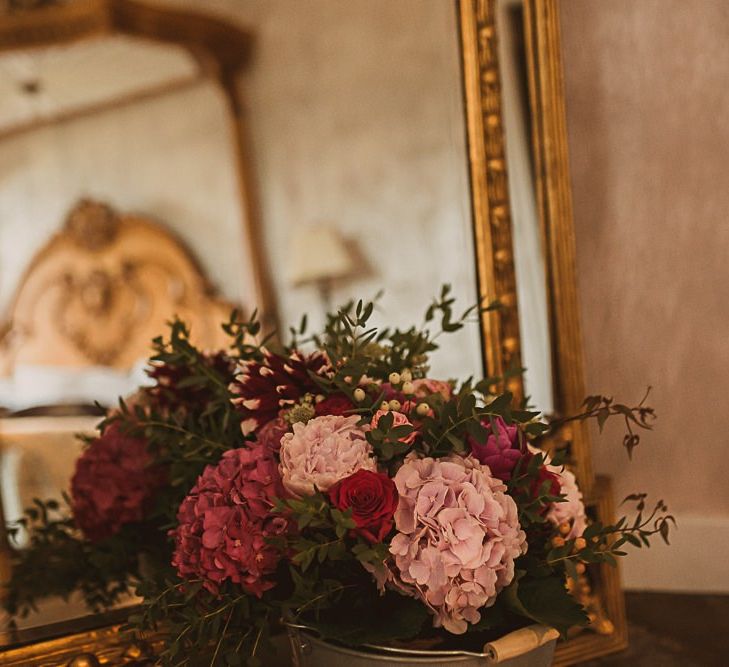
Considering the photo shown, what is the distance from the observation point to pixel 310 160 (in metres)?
1.23

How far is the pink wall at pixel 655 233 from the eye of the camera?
1.25 metres

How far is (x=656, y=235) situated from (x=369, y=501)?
79 centimetres

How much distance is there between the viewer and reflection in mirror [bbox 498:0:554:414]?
1.21m

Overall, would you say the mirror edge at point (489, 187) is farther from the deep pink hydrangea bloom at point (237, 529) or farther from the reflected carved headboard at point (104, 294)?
the deep pink hydrangea bloom at point (237, 529)

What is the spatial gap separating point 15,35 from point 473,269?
76cm

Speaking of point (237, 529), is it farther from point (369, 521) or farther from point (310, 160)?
point (310, 160)

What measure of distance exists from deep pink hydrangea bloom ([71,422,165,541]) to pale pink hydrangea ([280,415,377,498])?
1.15ft

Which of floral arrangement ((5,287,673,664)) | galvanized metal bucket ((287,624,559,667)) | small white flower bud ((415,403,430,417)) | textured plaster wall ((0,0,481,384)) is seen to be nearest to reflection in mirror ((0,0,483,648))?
textured plaster wall ((0,0,481,384))

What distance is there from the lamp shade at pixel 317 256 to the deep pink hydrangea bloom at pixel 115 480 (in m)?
0.34

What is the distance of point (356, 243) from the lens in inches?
48.1

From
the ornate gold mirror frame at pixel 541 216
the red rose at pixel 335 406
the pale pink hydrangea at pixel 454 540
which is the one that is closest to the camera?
the pale pink hydrangea at pixel 454 540

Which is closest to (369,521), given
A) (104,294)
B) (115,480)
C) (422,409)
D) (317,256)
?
(422,409)

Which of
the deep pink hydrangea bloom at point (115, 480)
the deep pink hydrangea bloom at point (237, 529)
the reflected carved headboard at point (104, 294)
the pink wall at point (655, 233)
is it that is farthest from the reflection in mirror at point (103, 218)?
the pink wall at point (655, 233)

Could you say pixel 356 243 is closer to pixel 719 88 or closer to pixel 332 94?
pixel 332 94
